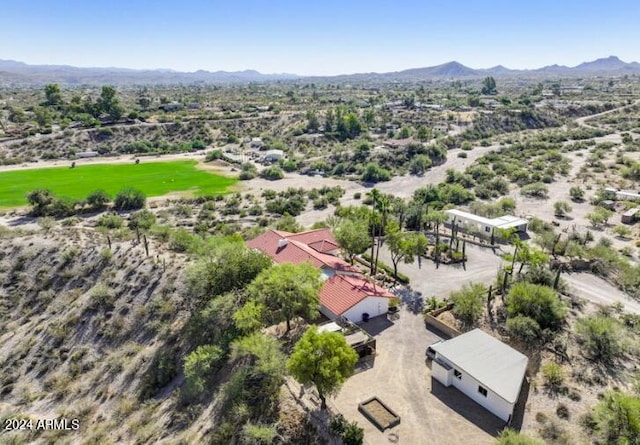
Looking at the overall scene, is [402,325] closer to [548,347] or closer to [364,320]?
[364,320]

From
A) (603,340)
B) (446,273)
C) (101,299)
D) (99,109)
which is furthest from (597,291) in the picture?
(99,109)

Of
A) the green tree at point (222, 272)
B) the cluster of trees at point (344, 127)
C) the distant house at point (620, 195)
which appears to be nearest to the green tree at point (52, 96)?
the cluster of trees at point (344, 127)

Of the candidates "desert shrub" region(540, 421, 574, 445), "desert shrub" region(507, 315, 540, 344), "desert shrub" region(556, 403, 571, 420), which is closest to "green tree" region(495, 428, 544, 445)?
"desert shrub" region(540, 421, 574, 445)

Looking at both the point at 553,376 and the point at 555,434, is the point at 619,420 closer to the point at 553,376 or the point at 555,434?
the point at 555,434

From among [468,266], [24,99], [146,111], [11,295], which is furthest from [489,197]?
[24,99]

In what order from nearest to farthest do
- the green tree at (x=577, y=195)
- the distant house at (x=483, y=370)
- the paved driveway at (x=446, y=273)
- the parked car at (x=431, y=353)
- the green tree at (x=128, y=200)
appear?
the distant house at (x=483, y=370) → the parked car at (x=431, y=353) → the paved driveway at (x=446, y=273) → the green tree at (x=128, y=200) → the green tree at (x=577, y=195)

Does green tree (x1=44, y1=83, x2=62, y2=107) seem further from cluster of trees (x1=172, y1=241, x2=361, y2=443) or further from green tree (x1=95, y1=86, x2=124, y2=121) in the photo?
cluster of trees (x1=172, y1=241, x2=361, y2=443)

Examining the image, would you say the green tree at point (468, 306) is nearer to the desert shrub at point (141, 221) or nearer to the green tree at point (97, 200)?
the desert shrub at point (141, 221)

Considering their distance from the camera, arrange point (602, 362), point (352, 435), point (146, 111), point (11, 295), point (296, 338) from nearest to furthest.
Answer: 1. point (352, 435)
2. point (602, 362)
3. point (296, 338)
4. point (11, 295)
5. point (146, 111)
